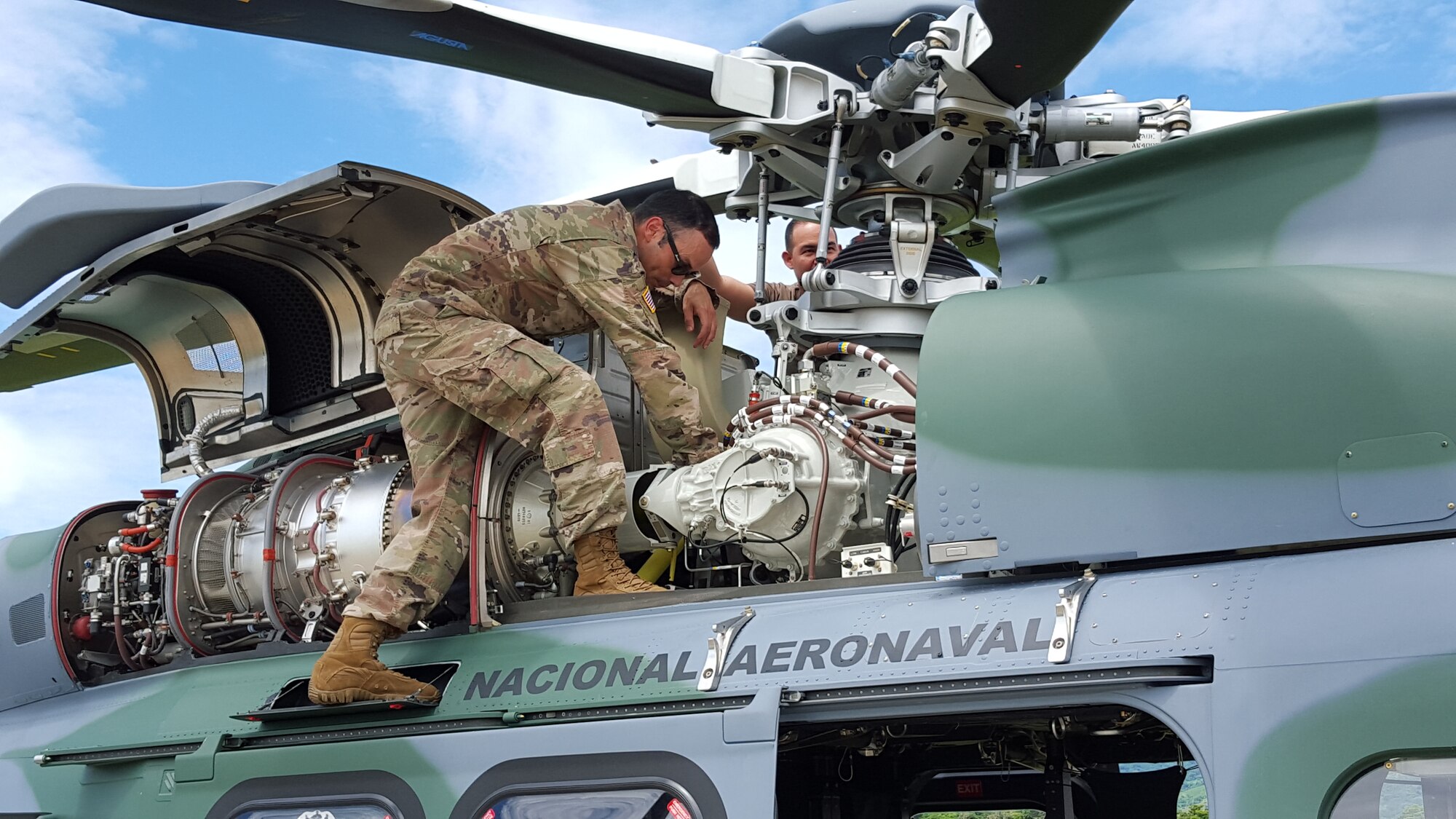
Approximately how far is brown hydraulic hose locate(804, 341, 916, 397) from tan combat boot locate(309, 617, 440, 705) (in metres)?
1.85

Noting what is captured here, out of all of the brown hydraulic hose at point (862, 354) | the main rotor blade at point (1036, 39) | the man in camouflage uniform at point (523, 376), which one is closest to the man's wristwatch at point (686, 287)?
the man in camouflage uniform at point (523, 376)

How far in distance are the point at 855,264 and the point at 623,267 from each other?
39.1 inches

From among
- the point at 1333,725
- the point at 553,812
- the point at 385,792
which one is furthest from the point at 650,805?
the point at 1333,725

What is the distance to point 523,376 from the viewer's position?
4.60 meters

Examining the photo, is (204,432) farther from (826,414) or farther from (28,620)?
(826,414)

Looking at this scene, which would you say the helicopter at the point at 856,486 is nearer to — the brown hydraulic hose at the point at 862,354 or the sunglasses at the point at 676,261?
the brown hydraulic hose at the point at 862,354

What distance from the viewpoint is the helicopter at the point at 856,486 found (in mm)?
3205

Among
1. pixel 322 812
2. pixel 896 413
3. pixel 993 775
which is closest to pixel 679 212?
pixel 896 413

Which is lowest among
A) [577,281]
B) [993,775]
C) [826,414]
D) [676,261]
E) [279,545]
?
[993,775]

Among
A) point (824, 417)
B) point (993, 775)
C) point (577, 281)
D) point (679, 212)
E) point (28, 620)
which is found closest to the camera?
point (824, 417)

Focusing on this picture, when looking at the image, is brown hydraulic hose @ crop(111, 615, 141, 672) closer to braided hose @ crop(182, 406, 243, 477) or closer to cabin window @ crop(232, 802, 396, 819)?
braided hose @ crop(182, 406, 243, 477)

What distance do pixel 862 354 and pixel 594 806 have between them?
6.19ft

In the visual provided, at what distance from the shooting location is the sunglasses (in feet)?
16.2

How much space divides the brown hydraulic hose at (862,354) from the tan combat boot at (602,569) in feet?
3.44
